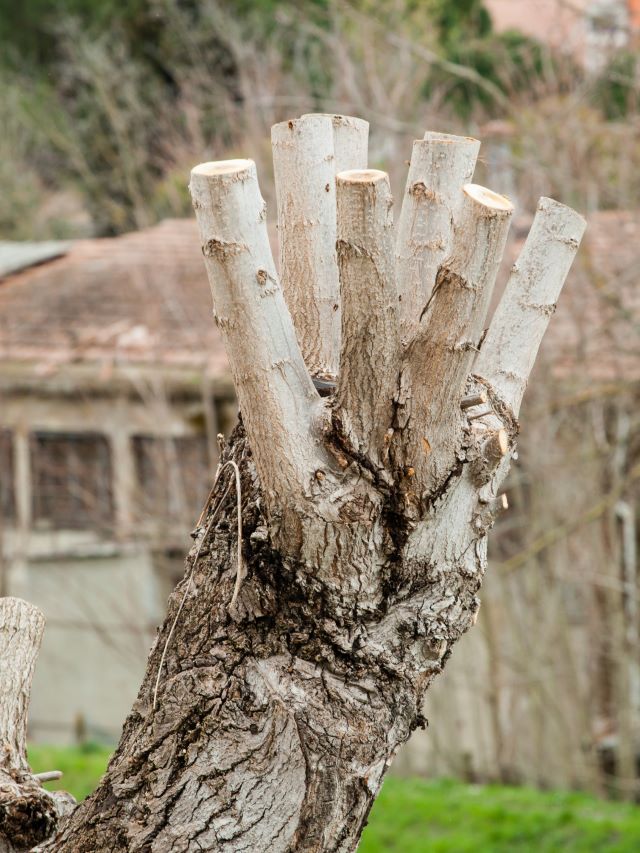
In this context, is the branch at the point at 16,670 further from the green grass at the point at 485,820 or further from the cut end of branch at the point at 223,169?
the green grass at the point at 485,820

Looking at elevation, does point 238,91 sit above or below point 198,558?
above

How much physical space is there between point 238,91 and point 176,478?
5166mm

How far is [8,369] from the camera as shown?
1095 cm

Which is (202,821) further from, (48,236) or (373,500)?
(48,236)

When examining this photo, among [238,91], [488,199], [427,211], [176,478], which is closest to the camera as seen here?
[488,199]

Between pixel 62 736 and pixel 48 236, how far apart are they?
1008 cm

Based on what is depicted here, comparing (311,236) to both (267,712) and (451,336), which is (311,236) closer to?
(451,336)

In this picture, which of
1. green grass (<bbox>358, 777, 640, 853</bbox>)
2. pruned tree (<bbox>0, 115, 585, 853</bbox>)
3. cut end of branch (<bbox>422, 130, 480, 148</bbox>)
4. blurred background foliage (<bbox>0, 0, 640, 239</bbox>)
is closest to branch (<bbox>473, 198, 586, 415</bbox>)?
pruned tree (<bbox>0, 115, 585, 853</bbox>)

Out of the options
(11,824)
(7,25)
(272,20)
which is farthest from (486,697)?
(7,25)

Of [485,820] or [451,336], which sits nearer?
[451,336]

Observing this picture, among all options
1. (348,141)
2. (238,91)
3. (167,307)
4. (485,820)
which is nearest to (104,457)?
(167,307)

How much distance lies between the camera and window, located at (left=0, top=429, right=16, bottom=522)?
11172 millimetres

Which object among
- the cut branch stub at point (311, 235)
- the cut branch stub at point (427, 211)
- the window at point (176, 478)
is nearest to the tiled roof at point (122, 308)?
the window at point (176, 478)

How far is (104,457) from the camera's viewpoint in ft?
36.7
